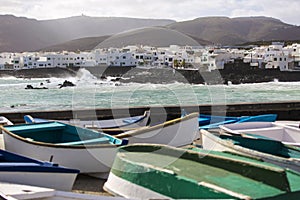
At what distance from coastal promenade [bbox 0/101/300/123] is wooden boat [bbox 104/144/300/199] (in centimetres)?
529

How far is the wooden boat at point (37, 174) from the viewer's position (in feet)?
13.3

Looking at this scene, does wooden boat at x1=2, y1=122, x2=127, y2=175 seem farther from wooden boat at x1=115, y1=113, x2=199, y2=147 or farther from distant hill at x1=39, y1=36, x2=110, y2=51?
distant hill at x1=39, y1=36, x2=110, y2=51

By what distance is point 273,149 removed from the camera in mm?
5301

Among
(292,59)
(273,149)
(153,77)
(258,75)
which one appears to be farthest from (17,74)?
(273,149)

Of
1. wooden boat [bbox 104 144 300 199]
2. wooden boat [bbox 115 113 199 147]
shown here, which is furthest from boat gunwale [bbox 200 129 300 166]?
wooden boat [bbox 115 113 199 147]

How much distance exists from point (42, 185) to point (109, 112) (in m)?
6.25

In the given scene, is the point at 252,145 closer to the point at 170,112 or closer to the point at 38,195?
the point at 38,195

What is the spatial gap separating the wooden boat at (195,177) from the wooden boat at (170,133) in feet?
5.13

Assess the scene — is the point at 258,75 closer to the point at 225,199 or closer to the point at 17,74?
the point at 17,74

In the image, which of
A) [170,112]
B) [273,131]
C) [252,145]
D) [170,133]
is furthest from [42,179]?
[170,112]

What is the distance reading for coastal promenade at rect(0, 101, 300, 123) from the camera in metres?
9.84

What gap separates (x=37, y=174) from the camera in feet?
13.6

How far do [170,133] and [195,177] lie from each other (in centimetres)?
258

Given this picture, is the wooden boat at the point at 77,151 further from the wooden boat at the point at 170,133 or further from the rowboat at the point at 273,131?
the rowboat at the point at 273,131
